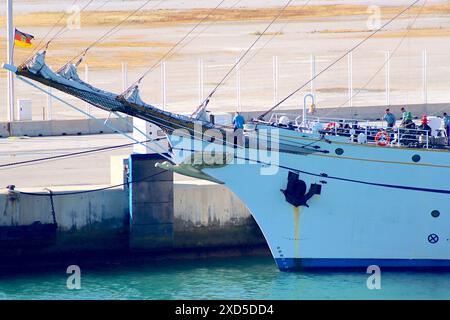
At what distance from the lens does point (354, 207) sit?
139ft

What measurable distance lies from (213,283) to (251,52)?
39574mm

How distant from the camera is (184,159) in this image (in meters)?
42.0

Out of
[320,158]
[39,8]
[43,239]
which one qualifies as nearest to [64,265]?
[43,239]

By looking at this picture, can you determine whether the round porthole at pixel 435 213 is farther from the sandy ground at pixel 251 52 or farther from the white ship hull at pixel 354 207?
the sandy ground at pixel 251 52

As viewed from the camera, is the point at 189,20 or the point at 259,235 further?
the point at 189,20

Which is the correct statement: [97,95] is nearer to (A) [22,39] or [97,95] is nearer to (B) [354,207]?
(B) [354,207]

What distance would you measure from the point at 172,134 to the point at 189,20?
2446 inches

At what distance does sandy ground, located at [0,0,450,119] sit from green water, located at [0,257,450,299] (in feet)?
53.9

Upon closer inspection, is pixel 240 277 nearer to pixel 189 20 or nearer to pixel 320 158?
pixel 320 158

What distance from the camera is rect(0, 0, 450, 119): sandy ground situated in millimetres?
64125

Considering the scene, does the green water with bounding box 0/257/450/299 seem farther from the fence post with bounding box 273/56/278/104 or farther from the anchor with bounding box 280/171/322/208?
the fence post with bounding box 273/56/278/104

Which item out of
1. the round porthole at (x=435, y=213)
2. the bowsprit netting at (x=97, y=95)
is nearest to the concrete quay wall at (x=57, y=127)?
the bowsprit netting at (x=97, y=95)
